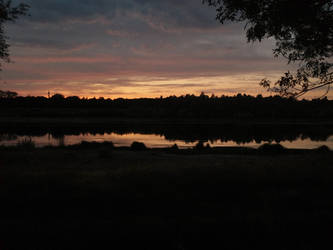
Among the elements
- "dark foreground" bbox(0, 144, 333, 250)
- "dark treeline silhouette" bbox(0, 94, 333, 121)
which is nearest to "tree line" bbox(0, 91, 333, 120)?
"dark treeline silhouette" bbox(0, 94, 333, 121)

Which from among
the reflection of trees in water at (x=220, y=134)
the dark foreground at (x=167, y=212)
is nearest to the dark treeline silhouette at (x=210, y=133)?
the reflection of trees in water at (x=220, y=134)

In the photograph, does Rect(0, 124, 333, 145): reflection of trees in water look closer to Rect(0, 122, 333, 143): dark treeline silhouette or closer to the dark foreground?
Rect(0, 122, 333, 143): dark treeline silhouette

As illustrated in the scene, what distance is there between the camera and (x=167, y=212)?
297 inches

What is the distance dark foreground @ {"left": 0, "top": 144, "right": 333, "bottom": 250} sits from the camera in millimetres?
5980

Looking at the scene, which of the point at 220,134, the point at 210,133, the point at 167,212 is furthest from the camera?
the point at 210,133

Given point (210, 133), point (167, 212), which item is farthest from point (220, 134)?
point (167, 212)

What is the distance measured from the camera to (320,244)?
5844mm

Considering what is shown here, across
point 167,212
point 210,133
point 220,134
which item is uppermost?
point 210,133

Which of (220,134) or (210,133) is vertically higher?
(210,133)

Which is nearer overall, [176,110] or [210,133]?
[210,133]

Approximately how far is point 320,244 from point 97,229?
13.9 feet

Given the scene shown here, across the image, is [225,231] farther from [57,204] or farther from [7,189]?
[7,189]

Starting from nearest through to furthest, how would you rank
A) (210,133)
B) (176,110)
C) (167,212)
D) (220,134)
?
1. (167,212)
2. (220,134)
3. (210,133)
4. (176,110)

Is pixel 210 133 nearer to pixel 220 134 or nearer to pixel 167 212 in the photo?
pixel 220 134
